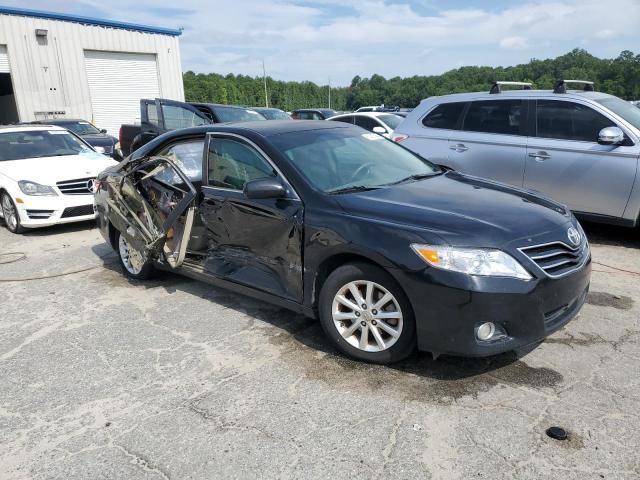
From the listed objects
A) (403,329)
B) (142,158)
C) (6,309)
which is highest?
(142,158)

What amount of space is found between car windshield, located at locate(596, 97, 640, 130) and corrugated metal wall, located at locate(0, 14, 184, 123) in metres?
20.4

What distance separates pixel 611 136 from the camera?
548cm

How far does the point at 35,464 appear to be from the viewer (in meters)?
2.57

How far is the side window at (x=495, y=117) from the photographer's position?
6379 mm

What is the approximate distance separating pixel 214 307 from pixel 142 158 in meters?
1.71

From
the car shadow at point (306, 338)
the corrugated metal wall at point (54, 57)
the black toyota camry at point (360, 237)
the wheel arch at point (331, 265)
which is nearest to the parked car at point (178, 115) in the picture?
the car shadow at point (306, 338)

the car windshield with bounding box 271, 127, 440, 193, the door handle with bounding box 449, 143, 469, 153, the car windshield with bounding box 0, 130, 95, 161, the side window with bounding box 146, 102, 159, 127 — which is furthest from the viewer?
the side window with bounding box 146, 102, 159, 127

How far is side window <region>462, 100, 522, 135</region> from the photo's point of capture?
251 inches

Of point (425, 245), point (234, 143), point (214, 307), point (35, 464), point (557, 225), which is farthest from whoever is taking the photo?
point (214, 307)

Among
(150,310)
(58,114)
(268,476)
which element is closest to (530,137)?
(150,310)

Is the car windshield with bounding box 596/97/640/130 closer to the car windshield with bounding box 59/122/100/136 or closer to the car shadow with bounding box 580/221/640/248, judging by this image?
the car shadow with bounding box 580/221/640/248

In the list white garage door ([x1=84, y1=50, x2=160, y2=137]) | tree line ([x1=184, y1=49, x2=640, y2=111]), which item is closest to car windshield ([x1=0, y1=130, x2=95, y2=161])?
white garage door ([x1=84, y1=50, x2=160, y2=137])

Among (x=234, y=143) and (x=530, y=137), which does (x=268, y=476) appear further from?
(x=530, y=137)

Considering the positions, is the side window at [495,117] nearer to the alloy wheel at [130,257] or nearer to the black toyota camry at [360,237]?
the black toyota camry at [360,237]
